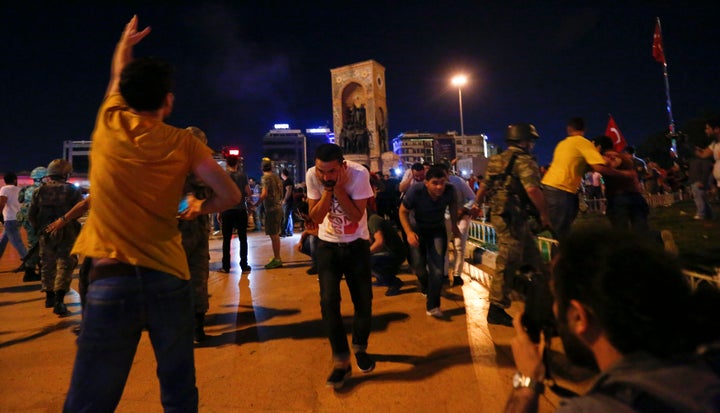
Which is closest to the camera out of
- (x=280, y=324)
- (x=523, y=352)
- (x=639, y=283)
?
(x=639, y=283)

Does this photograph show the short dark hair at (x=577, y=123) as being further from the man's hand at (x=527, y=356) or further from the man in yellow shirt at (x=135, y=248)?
the man in yellow shirt at (x=135, y=248)

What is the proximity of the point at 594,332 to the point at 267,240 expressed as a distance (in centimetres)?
1140

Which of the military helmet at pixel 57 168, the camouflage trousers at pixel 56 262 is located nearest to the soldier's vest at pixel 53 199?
the military helmet at pixel 57 168

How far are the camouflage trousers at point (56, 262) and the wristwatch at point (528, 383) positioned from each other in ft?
17.6

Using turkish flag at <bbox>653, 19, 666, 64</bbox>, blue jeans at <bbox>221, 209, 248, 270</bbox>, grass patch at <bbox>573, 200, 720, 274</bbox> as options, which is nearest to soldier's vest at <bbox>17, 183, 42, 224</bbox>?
blue jeans at <bbox>221, 209, 248, 270</bbox>

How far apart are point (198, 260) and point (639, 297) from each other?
3602 mm

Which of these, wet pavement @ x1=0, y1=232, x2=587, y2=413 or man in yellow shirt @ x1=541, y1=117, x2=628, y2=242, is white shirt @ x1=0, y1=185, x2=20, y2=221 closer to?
wet pavement @ x1=0, y1=232, x2=587, y2=413

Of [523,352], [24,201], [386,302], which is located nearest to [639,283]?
[523,352]

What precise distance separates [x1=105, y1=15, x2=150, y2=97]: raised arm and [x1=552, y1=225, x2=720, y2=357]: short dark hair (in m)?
1.93

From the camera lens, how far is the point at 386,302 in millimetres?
4902

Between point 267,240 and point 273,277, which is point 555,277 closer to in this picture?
point 273,277

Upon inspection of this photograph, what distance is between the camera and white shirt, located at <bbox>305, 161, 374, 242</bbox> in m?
2.95

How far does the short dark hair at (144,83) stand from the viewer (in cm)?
157

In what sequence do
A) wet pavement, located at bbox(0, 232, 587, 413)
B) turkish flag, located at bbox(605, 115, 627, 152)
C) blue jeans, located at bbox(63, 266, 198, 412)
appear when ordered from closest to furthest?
blue jeans, located at bbox(63, 266, 198, 412) → wet pavement, located at bbox(0, 232, 587, 413) → turkish flag, located at bbox(605, 115, 627, 152)
